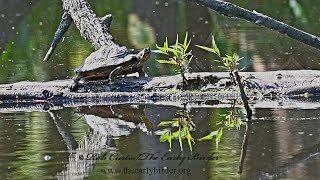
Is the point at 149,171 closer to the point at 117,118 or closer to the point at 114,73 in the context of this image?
the point at 117,118

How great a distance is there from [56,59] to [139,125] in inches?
157

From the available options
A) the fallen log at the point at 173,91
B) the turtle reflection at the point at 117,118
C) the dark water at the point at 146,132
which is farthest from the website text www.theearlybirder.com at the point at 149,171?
the fallen log at the point at 173,91

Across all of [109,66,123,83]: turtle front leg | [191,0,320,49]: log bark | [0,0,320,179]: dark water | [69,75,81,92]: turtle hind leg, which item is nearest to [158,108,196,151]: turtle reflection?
[0,0,320,179]: dark water

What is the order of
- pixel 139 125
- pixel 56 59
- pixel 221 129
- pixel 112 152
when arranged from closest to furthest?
1. pixel 112 152
2. pixel 221 129
3. pixel 139 125
4. pixel 56 59

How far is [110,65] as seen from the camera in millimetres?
7758

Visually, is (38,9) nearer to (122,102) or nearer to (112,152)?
(122,102)

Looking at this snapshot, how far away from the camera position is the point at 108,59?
781 centimetres

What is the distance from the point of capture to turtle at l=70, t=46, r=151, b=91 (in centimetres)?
777

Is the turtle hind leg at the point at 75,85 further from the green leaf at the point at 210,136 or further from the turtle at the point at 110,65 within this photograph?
the green leaf at the point at 210,136

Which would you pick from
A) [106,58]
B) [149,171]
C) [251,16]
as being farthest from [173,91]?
[149,171]

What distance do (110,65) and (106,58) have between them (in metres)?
0.11

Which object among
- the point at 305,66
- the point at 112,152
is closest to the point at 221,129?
the point at 112,152

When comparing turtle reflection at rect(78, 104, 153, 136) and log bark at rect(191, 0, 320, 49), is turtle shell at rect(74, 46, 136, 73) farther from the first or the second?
log bark at rect(191, 0, 320, 49)

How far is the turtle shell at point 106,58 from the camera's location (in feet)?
25.5
